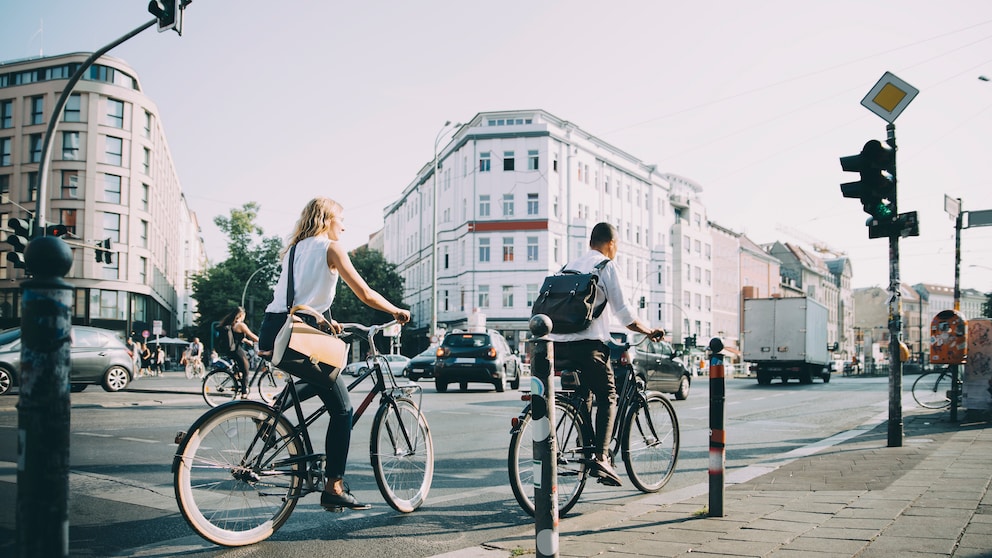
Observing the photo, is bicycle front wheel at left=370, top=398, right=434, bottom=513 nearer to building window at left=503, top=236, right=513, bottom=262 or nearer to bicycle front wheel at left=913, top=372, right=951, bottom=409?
bicycle front wheel at left=913, top=372, right=951, bottom=409

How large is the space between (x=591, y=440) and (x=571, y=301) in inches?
36.8

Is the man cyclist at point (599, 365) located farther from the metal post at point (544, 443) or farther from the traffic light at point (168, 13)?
the traffic light at point (168, 13)

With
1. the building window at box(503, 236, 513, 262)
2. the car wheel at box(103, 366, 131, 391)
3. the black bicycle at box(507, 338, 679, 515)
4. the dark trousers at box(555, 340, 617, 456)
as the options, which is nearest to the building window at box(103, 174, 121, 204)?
the building window at box(503, 236, 513, 262)

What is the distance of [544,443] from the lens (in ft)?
11.3

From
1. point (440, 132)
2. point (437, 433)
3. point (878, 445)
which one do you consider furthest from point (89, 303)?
point (878, 445)

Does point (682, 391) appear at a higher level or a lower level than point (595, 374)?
lower

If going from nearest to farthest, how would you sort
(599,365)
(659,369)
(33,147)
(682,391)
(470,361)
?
(599,365) < (659,369) < (682,391) < (470,361) < (33,147)

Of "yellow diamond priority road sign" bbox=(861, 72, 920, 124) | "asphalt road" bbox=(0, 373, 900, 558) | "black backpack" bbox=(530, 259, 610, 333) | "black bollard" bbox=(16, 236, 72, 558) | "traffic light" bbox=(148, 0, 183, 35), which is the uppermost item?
"traffic light" bbox=(148, 0, 183, 35)

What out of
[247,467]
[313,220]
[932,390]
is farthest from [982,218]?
[247,467]

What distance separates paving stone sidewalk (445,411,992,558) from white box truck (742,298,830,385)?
78.1 feet

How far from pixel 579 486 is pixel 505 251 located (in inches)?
2140

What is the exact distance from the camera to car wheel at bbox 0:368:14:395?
15.7m

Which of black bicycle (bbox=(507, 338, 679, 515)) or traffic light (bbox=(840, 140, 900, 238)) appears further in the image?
traffic light (bbox=(840, 140, 900, 238))

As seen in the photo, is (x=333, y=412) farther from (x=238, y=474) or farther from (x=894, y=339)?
(x=894, y=339)
